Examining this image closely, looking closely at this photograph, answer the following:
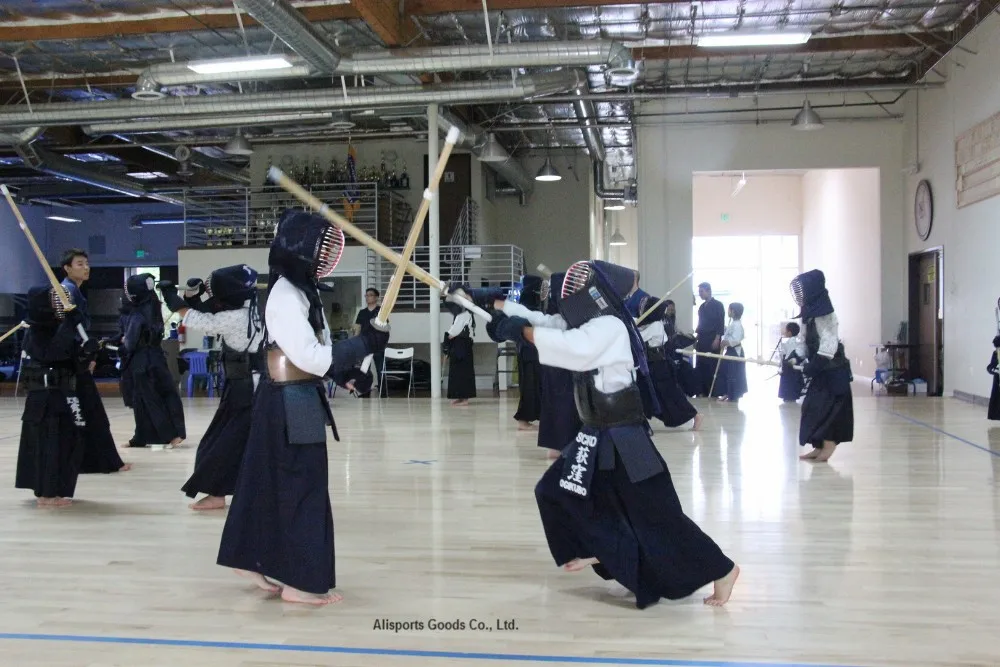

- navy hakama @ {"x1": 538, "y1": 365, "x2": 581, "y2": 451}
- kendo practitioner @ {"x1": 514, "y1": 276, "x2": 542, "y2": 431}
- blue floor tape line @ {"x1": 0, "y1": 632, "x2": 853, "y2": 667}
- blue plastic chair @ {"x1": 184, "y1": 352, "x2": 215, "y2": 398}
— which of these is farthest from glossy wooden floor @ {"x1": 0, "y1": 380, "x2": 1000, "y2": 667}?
blue plastic chair @ {"x1": 184, "y1": 352, "x2": 215, "y2": 398}

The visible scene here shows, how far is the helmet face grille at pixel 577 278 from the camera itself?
3904 millimetres

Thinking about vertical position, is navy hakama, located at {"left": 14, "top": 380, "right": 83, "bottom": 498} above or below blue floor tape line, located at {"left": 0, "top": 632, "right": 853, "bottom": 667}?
above

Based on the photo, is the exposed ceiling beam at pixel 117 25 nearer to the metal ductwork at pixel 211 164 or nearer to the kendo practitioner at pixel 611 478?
the metal ductwork at pixel 211 164

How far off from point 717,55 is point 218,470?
11305 mm

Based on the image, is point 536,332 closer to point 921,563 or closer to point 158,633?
point 158,633

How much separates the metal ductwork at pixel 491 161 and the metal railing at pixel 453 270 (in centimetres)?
175

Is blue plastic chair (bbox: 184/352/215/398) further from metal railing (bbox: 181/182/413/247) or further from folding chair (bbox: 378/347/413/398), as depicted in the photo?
folding chair (bbox: 378/347/413/398)

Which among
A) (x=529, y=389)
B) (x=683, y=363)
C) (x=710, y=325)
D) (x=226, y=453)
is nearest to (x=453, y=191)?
(x=710, y=325)

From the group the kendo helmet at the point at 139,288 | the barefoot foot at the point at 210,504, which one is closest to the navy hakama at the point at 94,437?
the barefoot foot at the point at 210,504

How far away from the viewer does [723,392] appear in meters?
14.9

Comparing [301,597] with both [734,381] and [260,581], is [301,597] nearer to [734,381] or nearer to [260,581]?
[260,581]

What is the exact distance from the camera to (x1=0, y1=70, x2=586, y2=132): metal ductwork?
43.6 ft

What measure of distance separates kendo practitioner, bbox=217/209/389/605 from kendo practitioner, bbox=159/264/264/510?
1.89 metres

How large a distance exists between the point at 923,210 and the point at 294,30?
A: 416 inches
